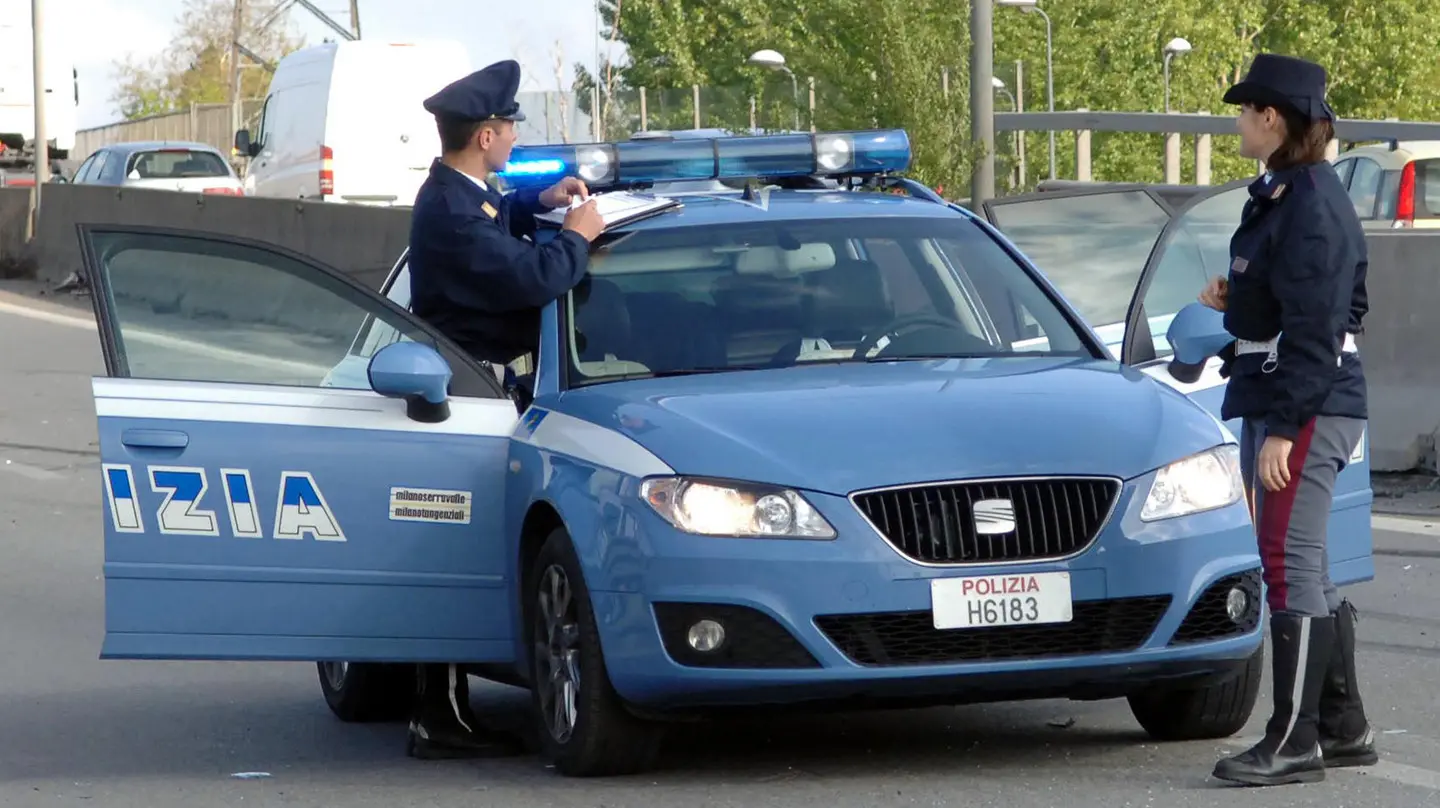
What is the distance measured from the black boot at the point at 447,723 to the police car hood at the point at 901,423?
36.3 inches

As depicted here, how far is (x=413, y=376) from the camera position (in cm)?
621

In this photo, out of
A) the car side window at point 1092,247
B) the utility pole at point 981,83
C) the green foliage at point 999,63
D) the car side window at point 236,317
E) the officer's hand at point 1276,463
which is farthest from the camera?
the green foliage at point 999,63

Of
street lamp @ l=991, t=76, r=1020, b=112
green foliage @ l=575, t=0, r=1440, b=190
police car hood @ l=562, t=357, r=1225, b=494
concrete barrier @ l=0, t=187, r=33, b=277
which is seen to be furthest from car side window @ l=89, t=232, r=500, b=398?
street lamp @ l=991, t=76, r=1020, b=112

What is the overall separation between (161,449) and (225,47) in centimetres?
8969

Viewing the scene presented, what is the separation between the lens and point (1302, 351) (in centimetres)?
567

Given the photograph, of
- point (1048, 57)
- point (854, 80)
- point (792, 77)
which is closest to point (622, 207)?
point (854, 80)

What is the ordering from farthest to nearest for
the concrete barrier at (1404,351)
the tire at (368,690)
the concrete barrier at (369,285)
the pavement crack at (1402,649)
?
the concrete barrier at (1404,351) < the pavement crack at (1402,649) < the tire at (368,690) < the concrete barrier at (369,285)

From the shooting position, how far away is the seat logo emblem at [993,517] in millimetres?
5609

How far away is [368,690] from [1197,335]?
2.84 m

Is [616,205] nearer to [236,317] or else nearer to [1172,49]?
[236,317]

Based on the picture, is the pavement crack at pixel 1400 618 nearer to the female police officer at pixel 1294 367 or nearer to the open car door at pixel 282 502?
the female police officer at pixel 1294 367

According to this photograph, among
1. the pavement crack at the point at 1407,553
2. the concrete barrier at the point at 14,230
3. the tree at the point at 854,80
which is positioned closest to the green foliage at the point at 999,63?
the tree at the point at 854,80

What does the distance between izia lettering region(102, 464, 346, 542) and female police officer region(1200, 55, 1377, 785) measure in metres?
2.25

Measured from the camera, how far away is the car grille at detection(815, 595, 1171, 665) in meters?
5.62
